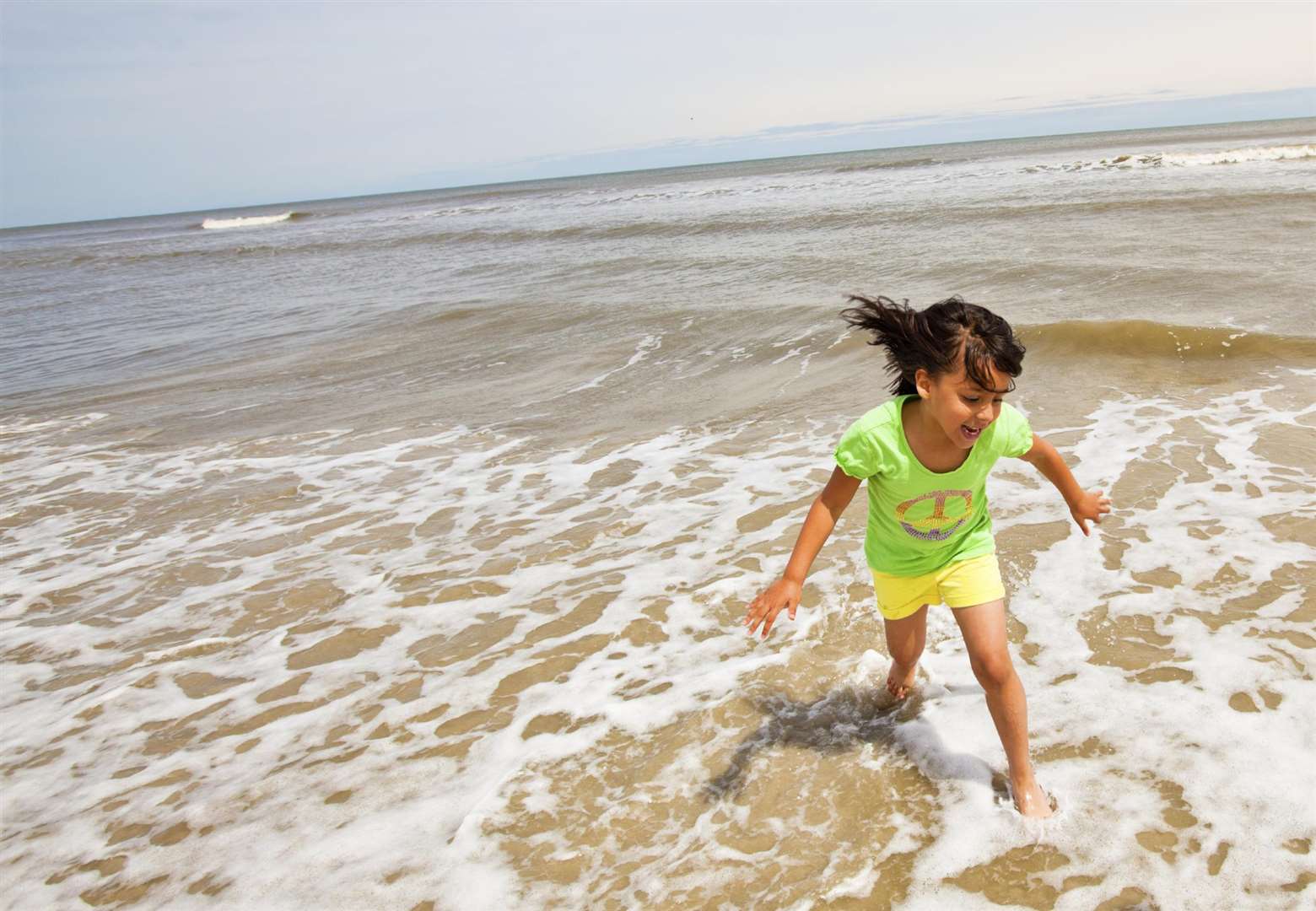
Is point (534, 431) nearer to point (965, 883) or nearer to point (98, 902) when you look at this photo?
point (98, 902)

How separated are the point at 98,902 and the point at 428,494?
3447 mm

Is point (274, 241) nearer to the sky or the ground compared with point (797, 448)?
nearer to the sky

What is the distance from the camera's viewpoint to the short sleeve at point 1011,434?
2.74m

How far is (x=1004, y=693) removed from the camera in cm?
262

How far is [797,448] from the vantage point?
616 cm

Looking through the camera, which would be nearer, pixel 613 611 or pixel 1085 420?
pixel 613 611

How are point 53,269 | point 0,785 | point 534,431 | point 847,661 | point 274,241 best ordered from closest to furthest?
1. point 0,785
2. point 847,661
3. point 534,431
4. point 53,269
5. point 274,241

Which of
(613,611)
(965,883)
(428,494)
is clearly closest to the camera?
(965,883)

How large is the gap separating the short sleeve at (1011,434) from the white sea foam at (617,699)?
1.06 meters

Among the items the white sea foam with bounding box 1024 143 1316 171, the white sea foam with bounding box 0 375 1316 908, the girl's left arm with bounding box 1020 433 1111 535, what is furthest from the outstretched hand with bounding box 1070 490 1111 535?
the white sea foam with bounding box 1024 143 1316 171

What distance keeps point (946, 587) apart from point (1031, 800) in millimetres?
686

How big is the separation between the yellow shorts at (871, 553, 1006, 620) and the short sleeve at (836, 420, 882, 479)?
437 mm

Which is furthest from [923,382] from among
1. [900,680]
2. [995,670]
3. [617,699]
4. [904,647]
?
[617,699]

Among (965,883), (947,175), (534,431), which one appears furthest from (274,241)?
(965,883)
